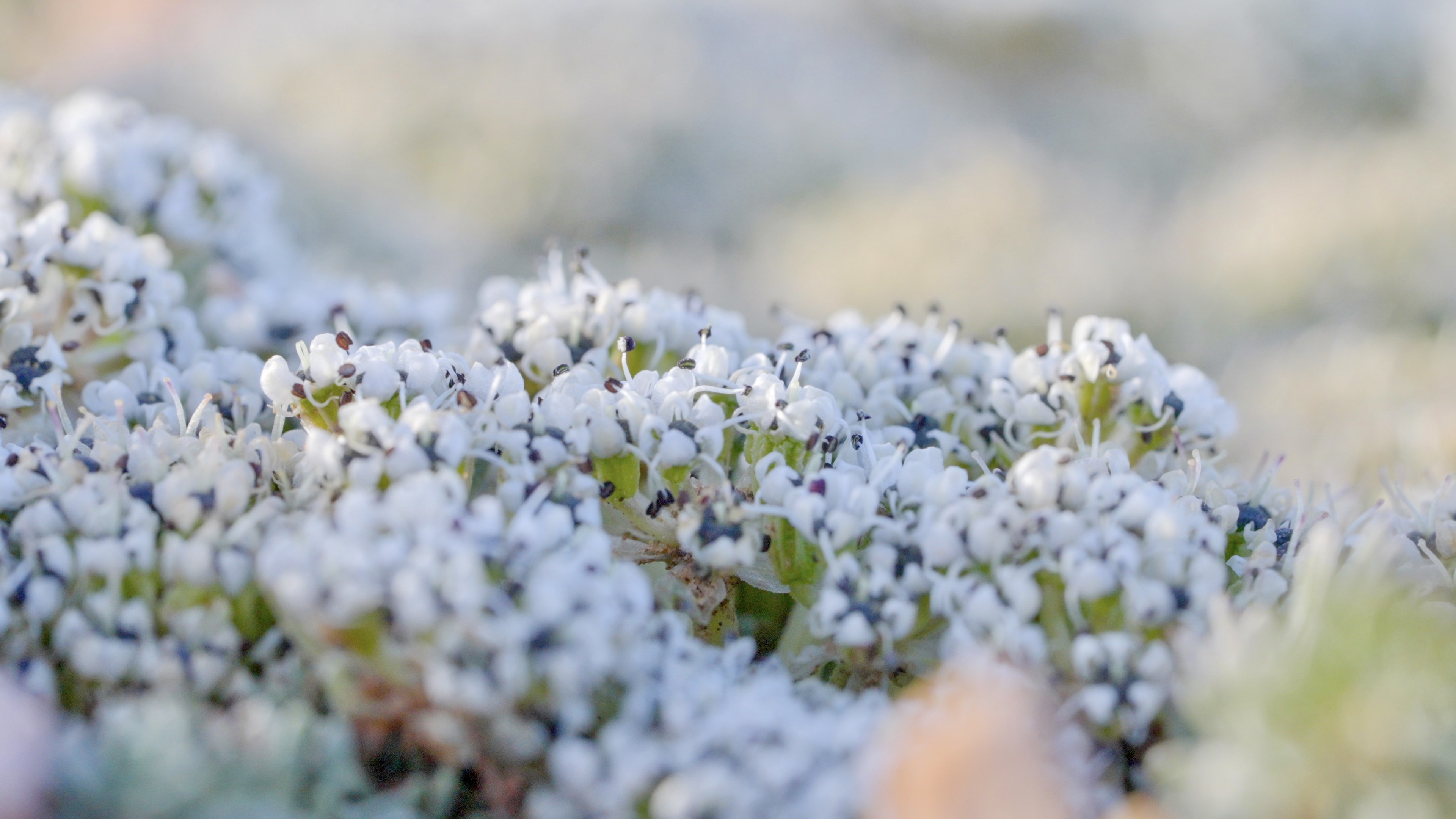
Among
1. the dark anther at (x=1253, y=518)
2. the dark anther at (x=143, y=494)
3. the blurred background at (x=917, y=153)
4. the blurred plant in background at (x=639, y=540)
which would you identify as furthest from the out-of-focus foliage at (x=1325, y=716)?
the blurred background at (x=917, y=153)

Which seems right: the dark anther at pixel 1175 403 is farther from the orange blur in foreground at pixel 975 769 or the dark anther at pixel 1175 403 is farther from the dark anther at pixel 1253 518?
the orange blur in foreground at pixel 975 769

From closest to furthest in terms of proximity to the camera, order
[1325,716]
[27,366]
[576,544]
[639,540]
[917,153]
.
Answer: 1. [1325,716]
2. [576,544]
3. [639,540]
4. [27,366]
5. [917,153]

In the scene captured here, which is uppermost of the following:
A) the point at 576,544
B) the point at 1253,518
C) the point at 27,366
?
the point at 27,366

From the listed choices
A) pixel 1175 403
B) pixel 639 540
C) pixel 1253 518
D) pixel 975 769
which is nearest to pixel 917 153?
pixel 1175 403

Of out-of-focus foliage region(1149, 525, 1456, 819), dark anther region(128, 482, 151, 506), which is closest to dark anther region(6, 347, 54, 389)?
dark anther region(128, 482, 151, 506)

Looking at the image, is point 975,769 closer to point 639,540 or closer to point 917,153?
point 639,540

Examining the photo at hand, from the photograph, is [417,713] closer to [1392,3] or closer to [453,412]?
[453,412]

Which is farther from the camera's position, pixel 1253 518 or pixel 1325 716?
pixel 1253 518
